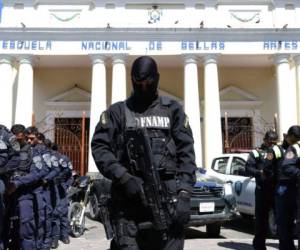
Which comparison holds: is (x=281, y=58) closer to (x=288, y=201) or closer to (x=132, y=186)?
(x=288, y=201)

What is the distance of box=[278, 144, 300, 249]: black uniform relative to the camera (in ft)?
18.6

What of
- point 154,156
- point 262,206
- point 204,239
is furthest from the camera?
point 204,239

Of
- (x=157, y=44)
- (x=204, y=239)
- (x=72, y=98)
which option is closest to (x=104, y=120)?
(x=204, y=239)

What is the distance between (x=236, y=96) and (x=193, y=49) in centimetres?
427

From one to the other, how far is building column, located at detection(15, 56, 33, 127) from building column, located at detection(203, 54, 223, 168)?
7.20 metres

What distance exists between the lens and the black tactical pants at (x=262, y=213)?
6488 mm

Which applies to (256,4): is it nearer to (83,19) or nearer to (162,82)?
(162,82)

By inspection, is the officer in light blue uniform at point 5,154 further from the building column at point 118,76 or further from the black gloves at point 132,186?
the building column at point 118,76

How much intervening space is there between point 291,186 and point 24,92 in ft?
48.2

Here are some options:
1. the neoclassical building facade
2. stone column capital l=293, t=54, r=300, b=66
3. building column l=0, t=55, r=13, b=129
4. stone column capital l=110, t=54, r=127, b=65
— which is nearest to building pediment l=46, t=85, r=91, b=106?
the neoclassical building facade

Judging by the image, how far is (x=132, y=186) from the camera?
3.13 meters

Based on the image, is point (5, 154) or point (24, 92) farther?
point (24, 92)

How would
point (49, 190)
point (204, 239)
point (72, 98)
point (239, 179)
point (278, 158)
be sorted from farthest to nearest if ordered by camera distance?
point (72, 98) → point (239, 179) → point (204, 239) → point (49, 190) → point (278, 158)

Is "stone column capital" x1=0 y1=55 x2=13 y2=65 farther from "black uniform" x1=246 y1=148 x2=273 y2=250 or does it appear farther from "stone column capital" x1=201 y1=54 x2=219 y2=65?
"black uniform" x1=246 y1=148 x2=273 y2=250
